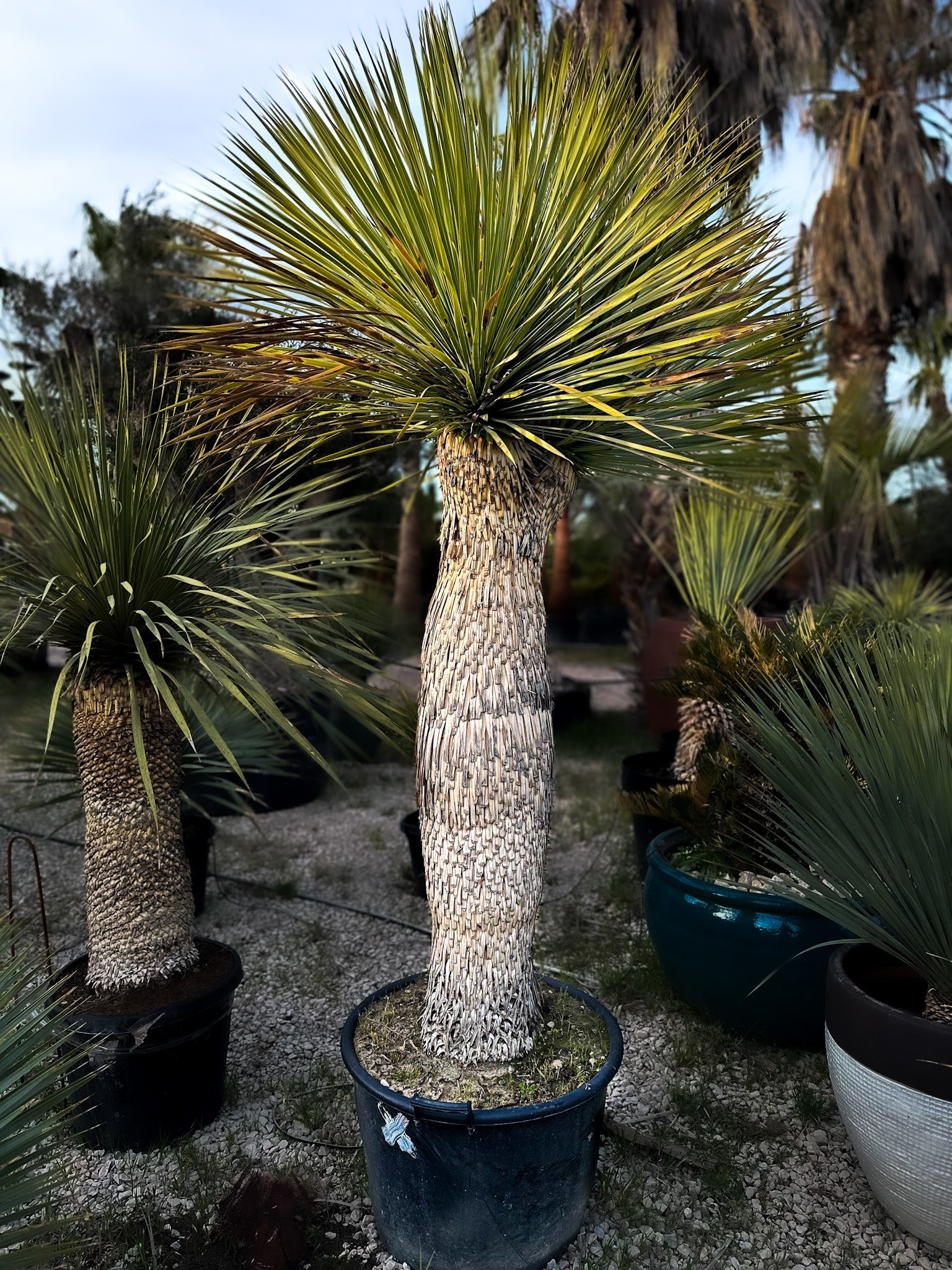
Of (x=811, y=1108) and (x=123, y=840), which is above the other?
(x=123, y=840)

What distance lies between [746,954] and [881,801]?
0.88 metres

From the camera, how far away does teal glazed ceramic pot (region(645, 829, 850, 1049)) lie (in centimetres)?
272

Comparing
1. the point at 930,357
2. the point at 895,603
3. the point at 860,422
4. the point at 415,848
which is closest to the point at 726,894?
the point at 415,848

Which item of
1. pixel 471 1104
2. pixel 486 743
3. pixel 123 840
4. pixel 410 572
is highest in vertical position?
pixel 410 572

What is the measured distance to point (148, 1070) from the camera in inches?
95.7

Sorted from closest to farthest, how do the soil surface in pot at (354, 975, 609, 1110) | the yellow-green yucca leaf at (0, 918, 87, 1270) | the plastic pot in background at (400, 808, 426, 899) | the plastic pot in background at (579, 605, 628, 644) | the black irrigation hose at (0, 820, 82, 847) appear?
1. the yellow-green yucca leaf at (0, 918, 87, 1270)
2. the soil surface in pot at (354, 975, 609, 1110)
3. the plastic pot in background at (400, 808, 426, 899)
4. the black irrigation hose at (0, 820, 82, 847)
5. the plastic pot in background at (579, 605, 628, 644)

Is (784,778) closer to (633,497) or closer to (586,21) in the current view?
(586,21)

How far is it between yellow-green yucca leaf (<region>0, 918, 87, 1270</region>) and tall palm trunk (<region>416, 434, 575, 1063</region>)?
0.88 m

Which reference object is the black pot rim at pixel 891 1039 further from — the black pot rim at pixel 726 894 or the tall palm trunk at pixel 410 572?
the tall palm trunk at pixel 410 572

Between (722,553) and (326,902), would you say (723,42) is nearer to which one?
(722,553)

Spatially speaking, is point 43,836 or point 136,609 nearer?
point 136,609

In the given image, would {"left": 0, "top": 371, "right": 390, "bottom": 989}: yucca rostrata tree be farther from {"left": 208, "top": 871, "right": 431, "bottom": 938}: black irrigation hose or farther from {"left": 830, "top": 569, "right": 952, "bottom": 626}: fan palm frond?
{"left": 830, "top": 569, "right": 952, "bottom": 626}: fan palm frond

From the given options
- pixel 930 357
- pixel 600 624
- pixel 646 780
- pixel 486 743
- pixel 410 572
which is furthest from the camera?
pixel 600 624

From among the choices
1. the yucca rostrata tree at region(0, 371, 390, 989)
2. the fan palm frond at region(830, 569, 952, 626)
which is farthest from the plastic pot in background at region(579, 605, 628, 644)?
the yucca rostrata tree at region(0, 371, 390, 989)
